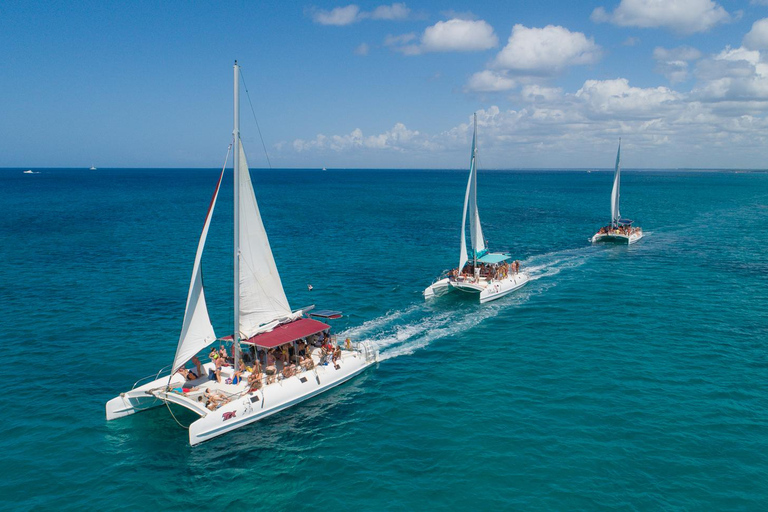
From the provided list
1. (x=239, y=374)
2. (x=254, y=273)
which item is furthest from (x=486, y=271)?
(x=239, y=374)

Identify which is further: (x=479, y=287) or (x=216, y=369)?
(x=479, y=287)

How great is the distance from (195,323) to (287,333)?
5.42 metres

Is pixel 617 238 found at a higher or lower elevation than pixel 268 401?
higher

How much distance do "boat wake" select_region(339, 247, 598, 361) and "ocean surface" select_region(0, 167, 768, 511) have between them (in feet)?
0.81

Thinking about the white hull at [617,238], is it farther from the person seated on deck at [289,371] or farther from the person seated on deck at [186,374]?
the person seated on deck at [186,374]

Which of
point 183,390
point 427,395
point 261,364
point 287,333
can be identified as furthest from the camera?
point 287,333

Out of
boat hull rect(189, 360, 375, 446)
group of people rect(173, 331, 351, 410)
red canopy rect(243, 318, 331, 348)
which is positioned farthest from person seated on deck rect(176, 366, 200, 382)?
boat hull rect(189, 360, 375, 446)

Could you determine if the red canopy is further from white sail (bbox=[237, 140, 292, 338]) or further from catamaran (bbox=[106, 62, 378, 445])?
white sail (bbox=[237, 140, 292, 338])

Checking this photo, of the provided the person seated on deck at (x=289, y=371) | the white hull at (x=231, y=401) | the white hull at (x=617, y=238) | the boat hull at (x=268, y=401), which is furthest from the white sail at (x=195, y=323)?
the white hull at (x=617, y=238)

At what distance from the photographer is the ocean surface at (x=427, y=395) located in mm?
21281

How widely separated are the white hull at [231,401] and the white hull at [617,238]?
59122 mm

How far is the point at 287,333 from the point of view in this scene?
99.7 feet

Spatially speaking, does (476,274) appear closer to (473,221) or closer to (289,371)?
→ (473,221)

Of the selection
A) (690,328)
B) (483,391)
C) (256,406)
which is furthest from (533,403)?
(690,328)
